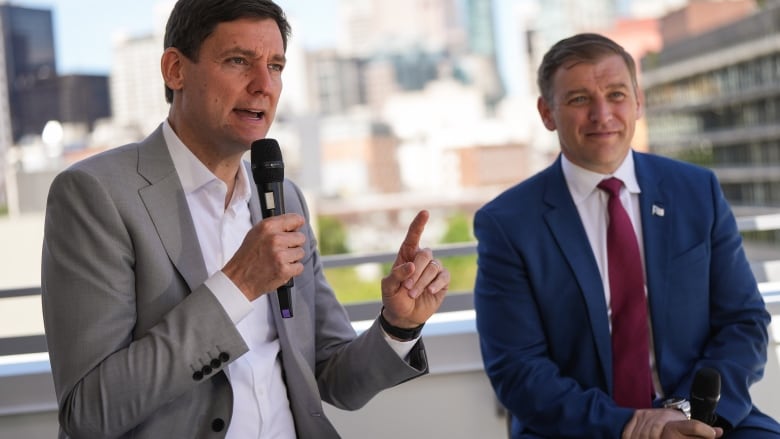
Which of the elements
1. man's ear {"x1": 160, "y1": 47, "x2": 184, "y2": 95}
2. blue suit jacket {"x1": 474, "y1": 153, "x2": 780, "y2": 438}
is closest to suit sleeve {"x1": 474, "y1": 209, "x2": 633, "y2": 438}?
blue suit jacket {"x1": 474, "y1": 153, "x2": 780, "y2": 438}

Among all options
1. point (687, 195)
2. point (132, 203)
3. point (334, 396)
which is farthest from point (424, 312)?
point (687, 195)

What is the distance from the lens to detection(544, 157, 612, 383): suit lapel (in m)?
2.04

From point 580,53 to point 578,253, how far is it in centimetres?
50

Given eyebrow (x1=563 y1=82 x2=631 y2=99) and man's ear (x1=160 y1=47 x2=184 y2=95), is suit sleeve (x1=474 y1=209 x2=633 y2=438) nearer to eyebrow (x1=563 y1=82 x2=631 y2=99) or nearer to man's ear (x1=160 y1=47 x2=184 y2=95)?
eyebrow (x1=563 y1=82 x2=631 y2=99)

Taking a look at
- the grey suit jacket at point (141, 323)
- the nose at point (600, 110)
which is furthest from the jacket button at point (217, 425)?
the nose at point (600, 110)

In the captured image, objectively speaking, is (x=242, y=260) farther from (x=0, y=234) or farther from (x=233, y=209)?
(x=0, y=234)

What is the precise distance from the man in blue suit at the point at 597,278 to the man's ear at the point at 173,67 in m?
0.83

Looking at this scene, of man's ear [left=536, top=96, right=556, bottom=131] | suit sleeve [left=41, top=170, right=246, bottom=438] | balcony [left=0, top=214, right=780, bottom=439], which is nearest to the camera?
suit sleeve [left=41, top=170, right=246, bottom=438]

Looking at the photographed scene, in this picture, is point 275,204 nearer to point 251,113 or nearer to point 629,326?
point 251,113

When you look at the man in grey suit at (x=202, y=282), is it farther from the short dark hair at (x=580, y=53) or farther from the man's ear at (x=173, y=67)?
the short dark hair at (x=580, y=53)

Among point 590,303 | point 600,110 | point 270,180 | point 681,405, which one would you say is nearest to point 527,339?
point 590,303

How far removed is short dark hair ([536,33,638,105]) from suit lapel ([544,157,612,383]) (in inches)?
10.1

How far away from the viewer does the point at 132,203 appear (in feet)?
5.18

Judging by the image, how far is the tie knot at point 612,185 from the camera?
215 centimetres
